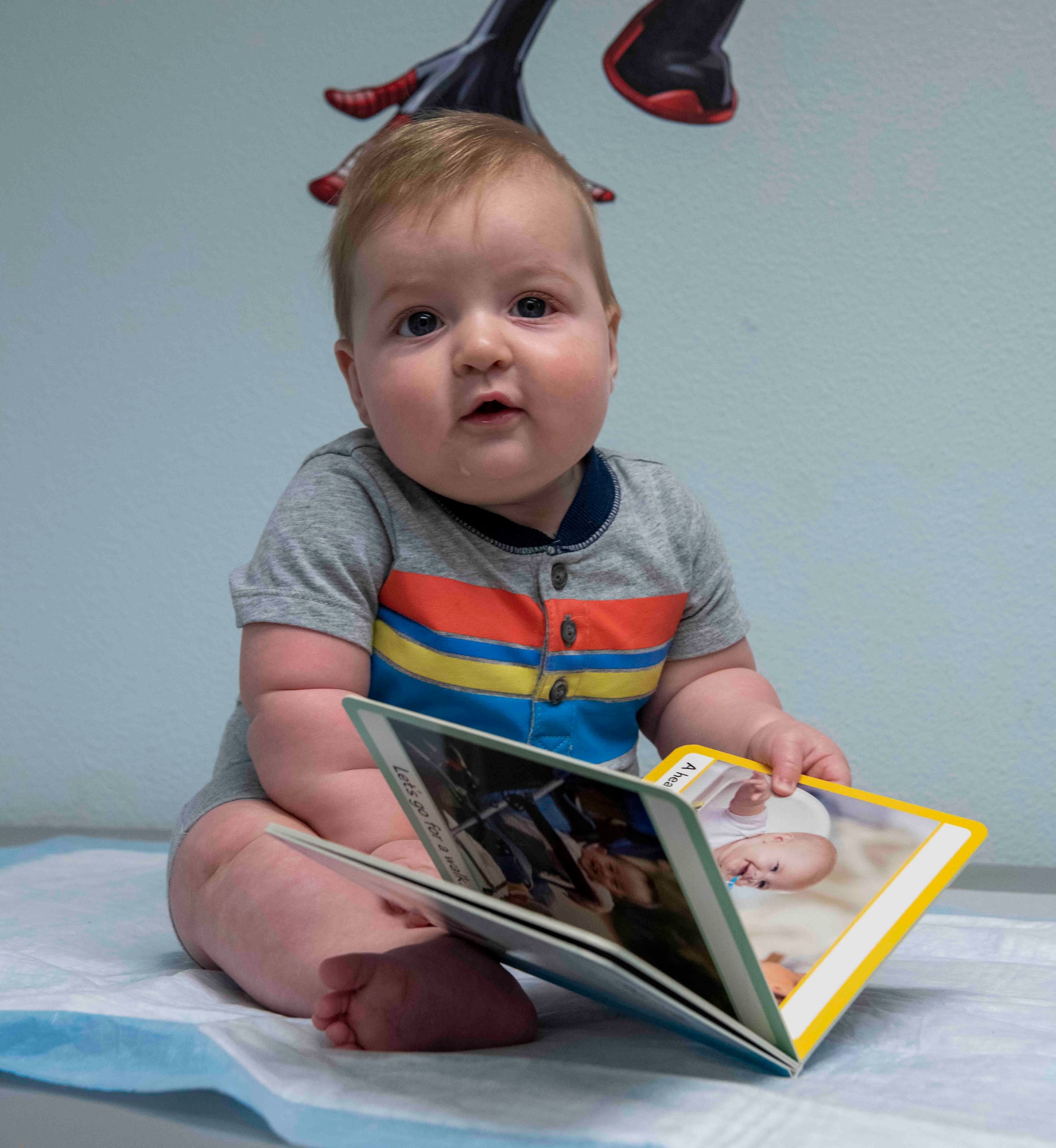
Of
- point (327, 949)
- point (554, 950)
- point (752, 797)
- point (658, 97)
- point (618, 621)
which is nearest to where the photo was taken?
point (554, 950)

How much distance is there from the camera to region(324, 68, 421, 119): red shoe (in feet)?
4.08

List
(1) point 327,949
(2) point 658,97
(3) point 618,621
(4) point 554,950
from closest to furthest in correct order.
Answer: (4) point 554,950 < (1) point 327,949 < (3) point 618,621 < (2) point 658,97

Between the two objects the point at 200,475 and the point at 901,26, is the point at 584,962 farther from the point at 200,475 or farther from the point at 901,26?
the point at 901,26

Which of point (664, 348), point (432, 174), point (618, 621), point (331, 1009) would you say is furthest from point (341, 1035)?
point (664, 348)

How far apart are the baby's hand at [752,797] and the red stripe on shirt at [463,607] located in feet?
0.56

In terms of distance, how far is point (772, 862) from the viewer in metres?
0.61

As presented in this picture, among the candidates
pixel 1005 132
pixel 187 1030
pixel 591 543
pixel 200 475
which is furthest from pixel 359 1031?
pixel 1005 132

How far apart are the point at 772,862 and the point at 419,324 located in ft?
1.32

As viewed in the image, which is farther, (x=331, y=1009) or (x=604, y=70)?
(x=604, y=70)

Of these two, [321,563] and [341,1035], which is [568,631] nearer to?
[321,563]

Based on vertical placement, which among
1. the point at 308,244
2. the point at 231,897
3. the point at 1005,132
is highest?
the point at 1005,132

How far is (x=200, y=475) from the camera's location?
1.27m

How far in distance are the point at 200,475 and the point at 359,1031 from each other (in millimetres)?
892

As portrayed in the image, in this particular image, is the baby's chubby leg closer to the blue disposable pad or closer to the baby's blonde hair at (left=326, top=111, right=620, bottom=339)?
the blue disposable pad
